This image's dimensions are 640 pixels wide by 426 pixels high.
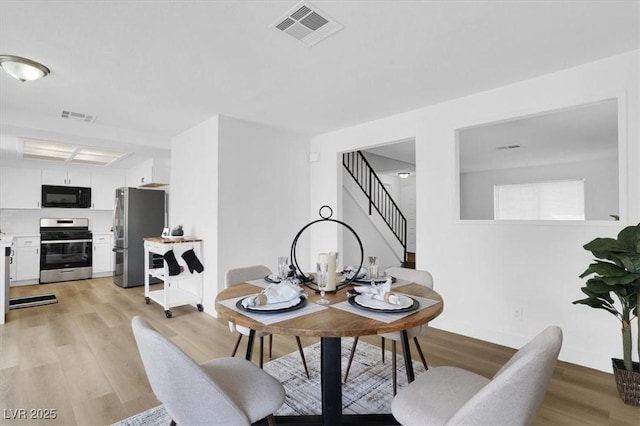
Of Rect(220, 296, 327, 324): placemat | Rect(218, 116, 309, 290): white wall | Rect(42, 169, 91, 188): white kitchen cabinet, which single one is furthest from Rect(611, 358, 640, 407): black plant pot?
Rect(42, 169, 91, 188): white kitchen cabinet

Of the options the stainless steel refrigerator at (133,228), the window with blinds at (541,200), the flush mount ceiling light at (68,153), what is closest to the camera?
the flush mount ceiling light at (68,153)

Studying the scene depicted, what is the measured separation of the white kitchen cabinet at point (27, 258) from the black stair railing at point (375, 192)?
5738 millimetres

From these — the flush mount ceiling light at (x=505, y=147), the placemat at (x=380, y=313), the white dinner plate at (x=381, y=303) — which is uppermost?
the flush mount ceiling light at (x=505, y=147)

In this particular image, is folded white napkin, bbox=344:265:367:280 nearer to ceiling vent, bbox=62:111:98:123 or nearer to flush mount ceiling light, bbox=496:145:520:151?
ceiling vent, bbox=62:111:98:123

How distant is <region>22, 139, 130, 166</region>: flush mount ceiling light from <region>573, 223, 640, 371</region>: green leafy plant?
5981 millimetres

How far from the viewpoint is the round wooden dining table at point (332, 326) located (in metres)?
A: 1.24

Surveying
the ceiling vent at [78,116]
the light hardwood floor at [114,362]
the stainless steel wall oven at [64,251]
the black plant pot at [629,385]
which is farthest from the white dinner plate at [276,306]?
the stainless steel wall oven at [64,251]

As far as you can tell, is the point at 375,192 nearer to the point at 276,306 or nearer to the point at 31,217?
the point at 276,306

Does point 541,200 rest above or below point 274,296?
above

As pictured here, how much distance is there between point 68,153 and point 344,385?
580 centimetres

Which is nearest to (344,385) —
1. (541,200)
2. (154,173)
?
(154,173)

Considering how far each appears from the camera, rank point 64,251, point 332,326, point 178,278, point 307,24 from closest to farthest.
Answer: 1. point 332,326
2. point 307,24
3. point 178,278
4. point 64,251

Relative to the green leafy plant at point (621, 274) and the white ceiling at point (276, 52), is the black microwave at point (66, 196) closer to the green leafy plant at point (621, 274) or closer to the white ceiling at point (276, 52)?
the white ceiling at point (276, 52)

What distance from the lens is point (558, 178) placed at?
715 centimetres
